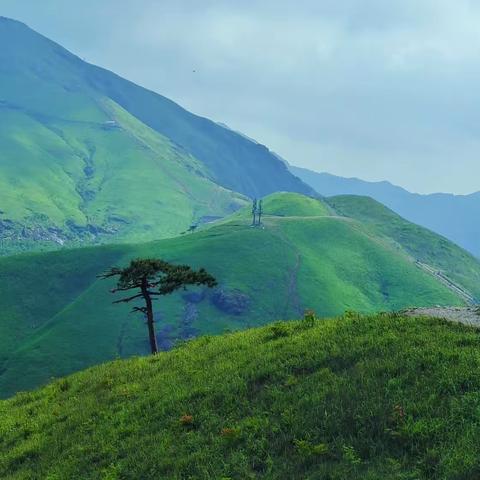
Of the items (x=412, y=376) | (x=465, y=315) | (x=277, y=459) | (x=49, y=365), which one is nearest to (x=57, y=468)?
(x=277, y=459)

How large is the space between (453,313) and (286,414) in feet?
37.6

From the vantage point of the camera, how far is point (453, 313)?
25.3 meters

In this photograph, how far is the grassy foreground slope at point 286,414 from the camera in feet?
49.4

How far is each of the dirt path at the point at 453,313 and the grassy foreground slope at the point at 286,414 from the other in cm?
175

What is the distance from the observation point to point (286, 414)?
17484 millimetres

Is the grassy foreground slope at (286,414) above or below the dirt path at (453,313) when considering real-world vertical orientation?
below

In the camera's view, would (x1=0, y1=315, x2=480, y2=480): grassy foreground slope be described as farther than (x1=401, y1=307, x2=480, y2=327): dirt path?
No

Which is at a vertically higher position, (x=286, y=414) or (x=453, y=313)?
(x=453, y=313)

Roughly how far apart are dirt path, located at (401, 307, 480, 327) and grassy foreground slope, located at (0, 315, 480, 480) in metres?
1.75

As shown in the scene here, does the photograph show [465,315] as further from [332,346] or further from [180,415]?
[180,415]

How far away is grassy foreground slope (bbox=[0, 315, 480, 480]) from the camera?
15.1 m

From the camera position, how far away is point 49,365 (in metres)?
195

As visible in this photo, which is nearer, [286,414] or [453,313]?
[286,414]

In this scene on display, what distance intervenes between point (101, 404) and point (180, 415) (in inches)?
190
